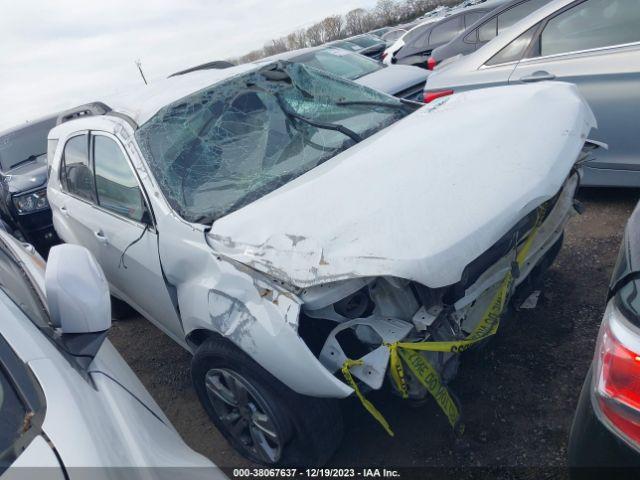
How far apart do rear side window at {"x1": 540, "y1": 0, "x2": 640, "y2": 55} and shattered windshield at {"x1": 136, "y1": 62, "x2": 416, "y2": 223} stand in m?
1.34

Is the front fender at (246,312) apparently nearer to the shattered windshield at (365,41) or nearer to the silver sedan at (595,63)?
the silver sedan at (595,63)

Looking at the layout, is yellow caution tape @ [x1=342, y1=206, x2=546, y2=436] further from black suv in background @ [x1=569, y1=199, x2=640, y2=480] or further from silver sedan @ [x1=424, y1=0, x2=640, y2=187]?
silver sedan @ [x1=424, y1=0, x2=640, y2=187]

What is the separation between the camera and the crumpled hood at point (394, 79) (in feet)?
18.3

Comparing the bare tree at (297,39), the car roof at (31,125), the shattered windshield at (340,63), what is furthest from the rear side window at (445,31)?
the bare tree at (297,39)

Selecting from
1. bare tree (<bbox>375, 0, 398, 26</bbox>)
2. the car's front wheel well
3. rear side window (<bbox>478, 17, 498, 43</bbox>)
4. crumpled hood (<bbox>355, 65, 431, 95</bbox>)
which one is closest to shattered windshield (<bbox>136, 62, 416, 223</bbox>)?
the car's front wheel well

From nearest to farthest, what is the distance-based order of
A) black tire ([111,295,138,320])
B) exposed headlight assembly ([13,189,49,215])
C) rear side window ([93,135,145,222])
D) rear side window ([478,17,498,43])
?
rear side window ([93,135,145,222]) < black tire ([111,295,138,320]) < exposed headlight assembly ([13,189,49,215]) < rear side window ([478,17,498,43])

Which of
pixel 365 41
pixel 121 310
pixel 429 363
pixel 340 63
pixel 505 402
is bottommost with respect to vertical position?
pixel 505 402

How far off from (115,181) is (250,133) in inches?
33.3

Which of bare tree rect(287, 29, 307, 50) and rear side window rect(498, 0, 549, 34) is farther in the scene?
bare tree rect(287, 29, 307, 50)

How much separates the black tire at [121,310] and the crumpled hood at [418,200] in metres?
2.07

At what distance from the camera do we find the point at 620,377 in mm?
1226

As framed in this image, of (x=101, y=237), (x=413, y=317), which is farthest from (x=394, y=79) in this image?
(x=413, y=317)

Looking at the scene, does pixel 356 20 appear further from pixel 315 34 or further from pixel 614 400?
pixel 614 400

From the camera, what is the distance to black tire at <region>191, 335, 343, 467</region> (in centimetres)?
208
